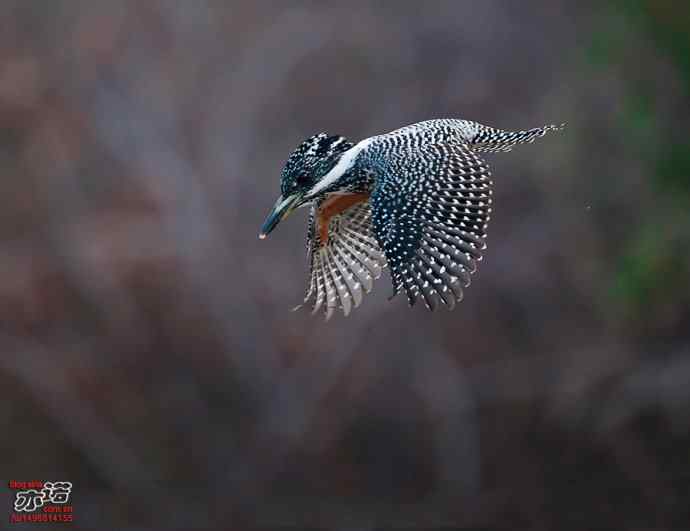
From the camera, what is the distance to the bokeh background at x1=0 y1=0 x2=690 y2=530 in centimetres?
1412

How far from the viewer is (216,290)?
49.5 ft

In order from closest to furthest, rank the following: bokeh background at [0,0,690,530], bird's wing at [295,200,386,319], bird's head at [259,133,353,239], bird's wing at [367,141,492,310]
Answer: bird's wing at [367,141,492,310], bird's head at [259,133,353,239], bird's wing at [295,200,386,319], bokeh background at [0,0,690,530]

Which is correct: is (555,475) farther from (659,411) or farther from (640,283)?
(640,283)

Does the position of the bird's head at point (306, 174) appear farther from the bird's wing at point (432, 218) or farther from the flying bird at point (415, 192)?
the bird's wing at point (432, 218)

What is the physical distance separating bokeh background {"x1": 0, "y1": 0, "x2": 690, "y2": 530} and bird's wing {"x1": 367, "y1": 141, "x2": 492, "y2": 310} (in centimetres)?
785

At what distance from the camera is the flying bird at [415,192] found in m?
5.80

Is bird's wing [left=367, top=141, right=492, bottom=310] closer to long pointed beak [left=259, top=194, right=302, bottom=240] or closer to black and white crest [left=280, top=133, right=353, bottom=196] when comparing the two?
black and white crest [left=280, top=133, right=353, bottom=196]

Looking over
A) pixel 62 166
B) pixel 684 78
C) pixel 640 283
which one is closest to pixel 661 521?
pixel 640 283

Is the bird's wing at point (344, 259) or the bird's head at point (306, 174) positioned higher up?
the bird's head at point (306, 174)

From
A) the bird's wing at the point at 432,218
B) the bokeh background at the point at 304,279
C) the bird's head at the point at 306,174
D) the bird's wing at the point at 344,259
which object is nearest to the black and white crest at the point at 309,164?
the bird's head at the point at 306,174

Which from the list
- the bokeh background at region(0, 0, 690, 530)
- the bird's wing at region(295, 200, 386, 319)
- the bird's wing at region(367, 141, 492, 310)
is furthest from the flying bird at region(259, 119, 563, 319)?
the bokeh background at region(0, 0, 690, 530)

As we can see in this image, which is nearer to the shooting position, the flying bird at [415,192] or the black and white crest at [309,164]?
the flying bird at [415,192]

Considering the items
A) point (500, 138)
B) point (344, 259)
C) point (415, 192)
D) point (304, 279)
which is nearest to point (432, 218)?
point (415, 192)

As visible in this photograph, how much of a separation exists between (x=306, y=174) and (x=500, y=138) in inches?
34.4
